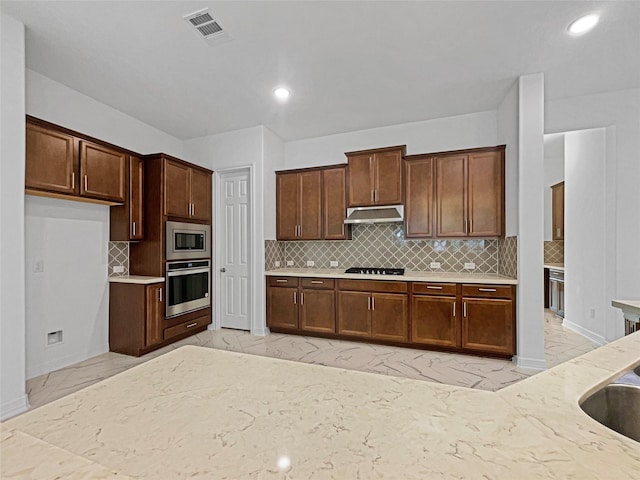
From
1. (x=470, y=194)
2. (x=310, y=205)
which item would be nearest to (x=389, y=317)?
(x=470, y=194)

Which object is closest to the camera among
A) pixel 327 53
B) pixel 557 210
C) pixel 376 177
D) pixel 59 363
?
pixel 327 53

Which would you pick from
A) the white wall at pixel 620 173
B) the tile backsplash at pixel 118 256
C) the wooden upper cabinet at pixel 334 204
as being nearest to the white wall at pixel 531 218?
the white wall at pixel 620 173

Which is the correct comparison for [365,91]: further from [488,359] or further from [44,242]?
[44,242]

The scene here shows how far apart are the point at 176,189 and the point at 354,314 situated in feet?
9.33

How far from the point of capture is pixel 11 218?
230 cm

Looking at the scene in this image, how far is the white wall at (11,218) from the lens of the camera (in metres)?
2.26

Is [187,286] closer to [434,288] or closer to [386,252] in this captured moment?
[386,252]

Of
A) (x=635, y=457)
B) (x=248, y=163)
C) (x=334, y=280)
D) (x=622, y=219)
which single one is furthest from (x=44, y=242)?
(x=622, y=219)

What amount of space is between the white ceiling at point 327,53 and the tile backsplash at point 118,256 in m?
1.73

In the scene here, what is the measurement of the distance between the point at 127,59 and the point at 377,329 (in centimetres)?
388

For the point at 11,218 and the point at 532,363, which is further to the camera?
the point at 532,363

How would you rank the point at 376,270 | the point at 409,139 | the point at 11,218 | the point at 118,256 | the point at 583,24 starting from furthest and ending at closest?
the point at 409,139 < the point at 376,270 < the point at 118,256 < the point at 583,24 < the point at 11,218

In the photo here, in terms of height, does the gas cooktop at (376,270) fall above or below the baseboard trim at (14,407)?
above

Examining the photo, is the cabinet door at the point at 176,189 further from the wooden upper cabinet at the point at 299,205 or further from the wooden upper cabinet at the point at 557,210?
the wooden upper cabinet at the point at 557,210
